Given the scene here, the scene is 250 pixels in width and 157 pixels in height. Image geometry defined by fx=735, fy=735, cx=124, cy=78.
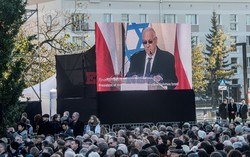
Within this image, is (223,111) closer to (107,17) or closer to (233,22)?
(107,17)

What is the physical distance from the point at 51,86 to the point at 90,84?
25.5ft

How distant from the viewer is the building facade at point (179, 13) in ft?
225

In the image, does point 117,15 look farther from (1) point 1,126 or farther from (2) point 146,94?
(1) point 1,126

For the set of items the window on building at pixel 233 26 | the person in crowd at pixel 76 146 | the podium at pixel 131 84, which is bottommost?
the person in crowd at pixel 76 146

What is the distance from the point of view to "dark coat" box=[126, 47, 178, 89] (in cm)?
2514

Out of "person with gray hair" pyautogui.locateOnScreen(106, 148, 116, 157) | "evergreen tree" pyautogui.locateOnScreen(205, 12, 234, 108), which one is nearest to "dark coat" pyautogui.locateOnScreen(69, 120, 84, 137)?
"person with gray hair" pyautogui.locateOnScreen(106, 148, 116, 157)

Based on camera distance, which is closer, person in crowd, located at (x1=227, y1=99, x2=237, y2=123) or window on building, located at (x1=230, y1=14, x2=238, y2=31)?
person in crowd, located at (x1=227, y1=99, x2=237, y2=123)

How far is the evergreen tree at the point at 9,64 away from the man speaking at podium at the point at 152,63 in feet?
22.5

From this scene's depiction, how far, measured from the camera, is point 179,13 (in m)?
74.5

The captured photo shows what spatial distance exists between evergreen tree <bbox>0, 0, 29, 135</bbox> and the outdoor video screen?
621 centimetres

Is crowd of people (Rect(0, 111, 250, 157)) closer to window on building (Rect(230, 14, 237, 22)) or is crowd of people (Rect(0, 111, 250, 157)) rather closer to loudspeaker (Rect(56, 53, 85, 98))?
loudspeaker (Rect(56, 53, 85, 98))

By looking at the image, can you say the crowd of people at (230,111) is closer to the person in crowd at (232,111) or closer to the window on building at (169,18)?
the person in crowd at (232,111)

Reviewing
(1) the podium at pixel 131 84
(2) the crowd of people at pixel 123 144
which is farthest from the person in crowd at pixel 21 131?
(1) the podium at pixel 131 84

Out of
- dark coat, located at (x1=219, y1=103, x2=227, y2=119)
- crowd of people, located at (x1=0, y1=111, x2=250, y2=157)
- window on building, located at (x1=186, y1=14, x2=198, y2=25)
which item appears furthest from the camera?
window on building, located at (x1=186, y1=14, x2=198, y2=25)
